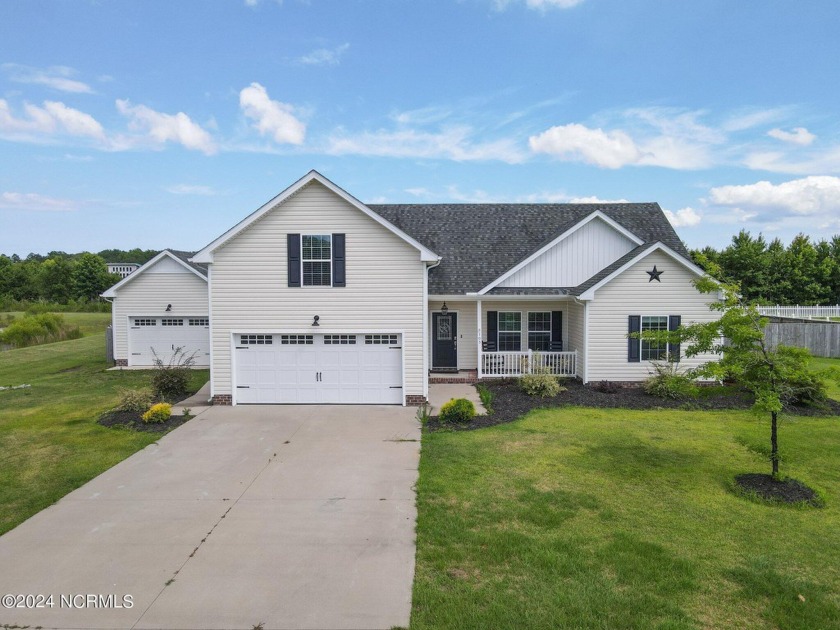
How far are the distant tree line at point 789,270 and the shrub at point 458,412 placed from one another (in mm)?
30628

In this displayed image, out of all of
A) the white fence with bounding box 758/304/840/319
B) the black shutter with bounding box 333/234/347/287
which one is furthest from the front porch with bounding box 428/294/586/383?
the white fence with bounding box 758/304/840/319

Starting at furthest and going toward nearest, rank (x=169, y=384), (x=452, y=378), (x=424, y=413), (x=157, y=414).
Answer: (x=452, y=378)
(x=169, y=384)
(x=424, y=413)
(x=157, y=414)

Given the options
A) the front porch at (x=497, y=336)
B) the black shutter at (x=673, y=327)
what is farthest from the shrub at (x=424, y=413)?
Result: the black shutter at (x=673, y=327)

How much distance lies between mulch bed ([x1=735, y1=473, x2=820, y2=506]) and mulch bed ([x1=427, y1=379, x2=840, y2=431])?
4543 millimetres

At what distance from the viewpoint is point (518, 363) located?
1678 cm

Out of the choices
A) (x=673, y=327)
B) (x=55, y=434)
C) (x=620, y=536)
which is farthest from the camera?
(x=673, y=327)

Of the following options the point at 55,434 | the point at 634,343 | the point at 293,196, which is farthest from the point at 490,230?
the point at 55,434

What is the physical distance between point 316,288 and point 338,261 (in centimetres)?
93

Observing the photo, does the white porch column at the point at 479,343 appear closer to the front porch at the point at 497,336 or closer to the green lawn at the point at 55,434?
the front porch at the point at 497,336

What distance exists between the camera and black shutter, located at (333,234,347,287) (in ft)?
43.6

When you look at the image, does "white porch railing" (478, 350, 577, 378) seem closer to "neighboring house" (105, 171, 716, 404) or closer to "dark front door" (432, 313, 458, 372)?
"neighboring house" (105, 171, 716, 404)

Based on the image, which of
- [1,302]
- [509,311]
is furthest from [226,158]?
[1,302]

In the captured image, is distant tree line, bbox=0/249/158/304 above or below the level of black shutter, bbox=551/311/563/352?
above

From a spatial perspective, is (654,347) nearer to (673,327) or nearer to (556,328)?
(673,327)
